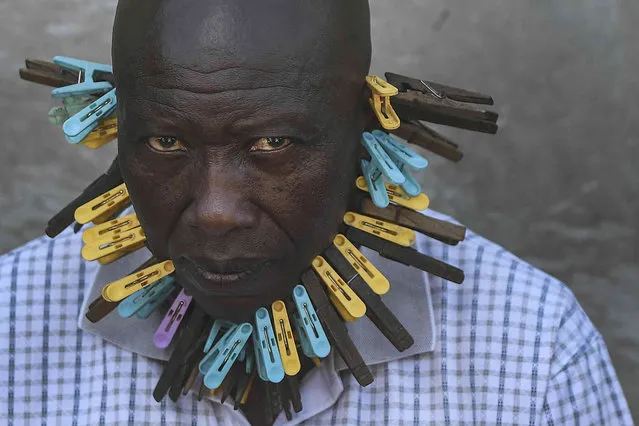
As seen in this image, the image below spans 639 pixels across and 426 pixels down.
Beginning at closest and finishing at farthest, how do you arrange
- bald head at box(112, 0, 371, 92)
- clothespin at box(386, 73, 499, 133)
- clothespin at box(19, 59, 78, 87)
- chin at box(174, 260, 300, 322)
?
bald head at box(112, 0, 371, 92), chin at box(174, 260, 300, 322), clothespin at box(386, 73, 499, 133), clothespin at box(19, 59, 78, 87)

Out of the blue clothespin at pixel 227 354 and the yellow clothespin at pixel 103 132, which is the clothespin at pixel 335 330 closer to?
the blue clothespin at pixel 227 354

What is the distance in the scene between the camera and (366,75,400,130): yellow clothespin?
1.71 meters

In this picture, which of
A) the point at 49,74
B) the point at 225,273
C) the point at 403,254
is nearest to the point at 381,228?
the point at 403,254

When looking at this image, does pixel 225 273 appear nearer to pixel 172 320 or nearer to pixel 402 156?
pixel 172 320

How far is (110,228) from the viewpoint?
6.07ft

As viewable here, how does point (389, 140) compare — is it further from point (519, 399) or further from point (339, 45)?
point (519, 399)

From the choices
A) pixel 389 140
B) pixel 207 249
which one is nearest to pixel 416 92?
pixel 389 140

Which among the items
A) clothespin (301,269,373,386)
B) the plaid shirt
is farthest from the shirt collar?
clothespin (301,269,373,386)

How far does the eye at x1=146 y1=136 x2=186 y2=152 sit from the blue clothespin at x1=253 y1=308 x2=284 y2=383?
31 cm

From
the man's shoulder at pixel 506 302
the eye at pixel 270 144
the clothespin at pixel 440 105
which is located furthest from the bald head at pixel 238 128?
the man's shoulder at pixel 506 302

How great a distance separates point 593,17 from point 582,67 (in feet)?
0.37

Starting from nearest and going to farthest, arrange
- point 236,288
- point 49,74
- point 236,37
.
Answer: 1. point 236,37
2. point 236,288
3. point 49,74

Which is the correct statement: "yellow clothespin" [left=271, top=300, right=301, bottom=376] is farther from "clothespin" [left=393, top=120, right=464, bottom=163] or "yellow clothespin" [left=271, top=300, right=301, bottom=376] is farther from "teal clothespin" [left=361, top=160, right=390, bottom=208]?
"clothespin" [left=393, top=120, right=464, bottom=163]

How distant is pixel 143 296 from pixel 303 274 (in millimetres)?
289
